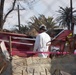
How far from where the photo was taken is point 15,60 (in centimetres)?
401

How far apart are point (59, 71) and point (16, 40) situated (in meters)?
2.69

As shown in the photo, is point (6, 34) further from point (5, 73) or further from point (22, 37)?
point (5, 73)

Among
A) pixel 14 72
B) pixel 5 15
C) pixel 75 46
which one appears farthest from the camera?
pixel 5 15

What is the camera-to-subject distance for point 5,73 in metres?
4.02

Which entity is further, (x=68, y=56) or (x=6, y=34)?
(x=6, y=34)

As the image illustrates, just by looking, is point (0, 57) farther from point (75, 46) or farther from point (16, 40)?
point (16, 40)

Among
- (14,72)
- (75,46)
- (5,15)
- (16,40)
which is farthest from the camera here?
(5,15)

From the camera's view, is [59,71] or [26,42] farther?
[26,42]

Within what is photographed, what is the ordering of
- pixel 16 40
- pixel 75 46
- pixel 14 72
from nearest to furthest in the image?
1. pixel 14 72
2. pixel 75 46
3. pixel 16 40

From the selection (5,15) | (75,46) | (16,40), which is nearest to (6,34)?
(16,40)

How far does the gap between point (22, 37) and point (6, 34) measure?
377 mm

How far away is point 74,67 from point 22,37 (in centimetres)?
274

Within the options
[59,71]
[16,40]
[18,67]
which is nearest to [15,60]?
[18,67]

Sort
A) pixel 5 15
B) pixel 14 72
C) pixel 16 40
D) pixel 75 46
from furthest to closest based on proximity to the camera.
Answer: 1. pixel 5 15
2. pixel 16 40
3. pixel 75 46
4. pixel 14 72
